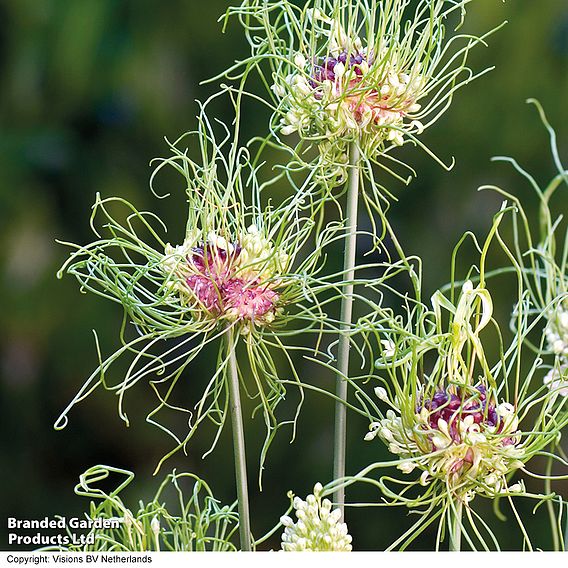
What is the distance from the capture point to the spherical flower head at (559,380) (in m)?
0.29

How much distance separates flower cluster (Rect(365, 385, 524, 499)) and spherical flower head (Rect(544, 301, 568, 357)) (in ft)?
0.08

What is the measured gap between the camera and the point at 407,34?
14.3 inches

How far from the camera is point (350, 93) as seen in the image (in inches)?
13.8

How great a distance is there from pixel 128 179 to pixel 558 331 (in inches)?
33.7

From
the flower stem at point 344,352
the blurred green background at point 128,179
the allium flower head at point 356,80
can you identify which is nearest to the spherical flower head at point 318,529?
the flower stem at point 344,352

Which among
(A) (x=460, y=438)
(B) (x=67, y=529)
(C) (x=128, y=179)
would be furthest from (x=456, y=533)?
(C) (x=128, y=179)

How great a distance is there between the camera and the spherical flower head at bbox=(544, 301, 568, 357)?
283mm

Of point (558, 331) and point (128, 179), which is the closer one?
point (558, 331)

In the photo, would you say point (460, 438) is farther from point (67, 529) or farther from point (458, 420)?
point (67, 529)

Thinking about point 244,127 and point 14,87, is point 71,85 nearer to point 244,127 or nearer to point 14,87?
point 14,87

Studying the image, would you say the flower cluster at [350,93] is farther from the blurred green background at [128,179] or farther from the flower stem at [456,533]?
the blurred green background at [128,179]

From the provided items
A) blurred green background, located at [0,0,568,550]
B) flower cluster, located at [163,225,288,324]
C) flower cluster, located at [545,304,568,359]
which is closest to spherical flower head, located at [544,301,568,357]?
flower cluster, located at [545,304,568,359]

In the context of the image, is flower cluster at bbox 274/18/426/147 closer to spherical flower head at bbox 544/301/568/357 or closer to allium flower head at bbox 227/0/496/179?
allium flower head at bbox 227/0/496/179
